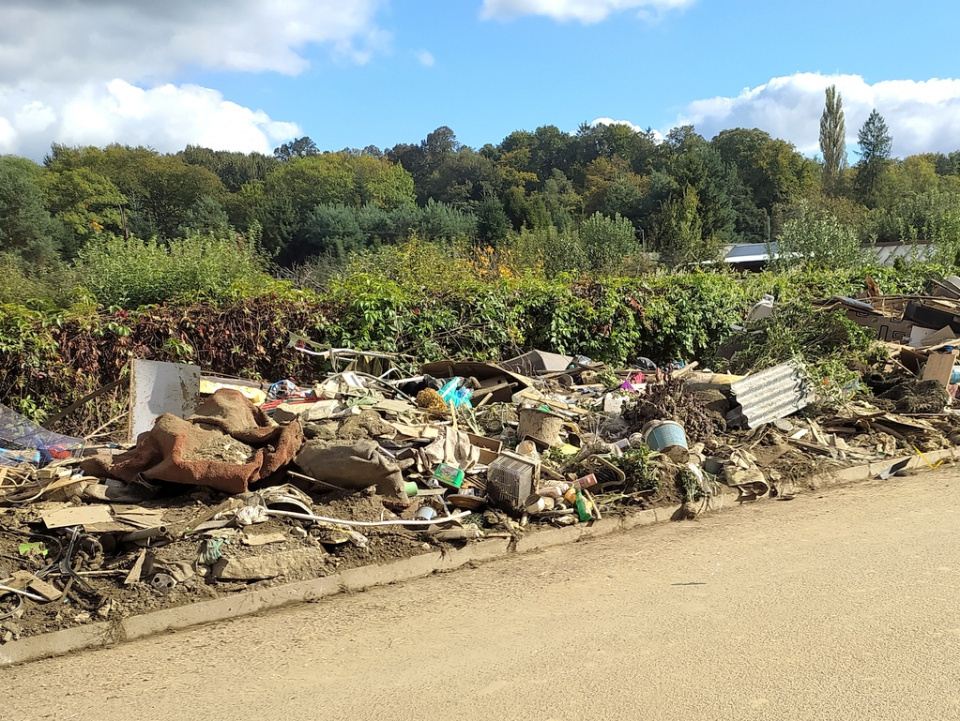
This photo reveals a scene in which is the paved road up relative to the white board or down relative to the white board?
down

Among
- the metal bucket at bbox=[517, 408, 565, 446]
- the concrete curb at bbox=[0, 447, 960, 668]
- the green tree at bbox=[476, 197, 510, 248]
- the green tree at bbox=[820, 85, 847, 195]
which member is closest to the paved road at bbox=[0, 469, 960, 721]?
the concrete curb at bbox=[0, 447, 960, 668]

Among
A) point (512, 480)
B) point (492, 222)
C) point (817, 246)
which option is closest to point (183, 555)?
point (512, 480)

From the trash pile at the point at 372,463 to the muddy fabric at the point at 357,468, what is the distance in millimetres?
16

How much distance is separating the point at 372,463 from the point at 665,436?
3.19 meters

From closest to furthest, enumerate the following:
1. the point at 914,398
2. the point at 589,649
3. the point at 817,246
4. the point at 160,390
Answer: the point at 589,649
the point at 160,390
the point at 914,398
the point at 817,246

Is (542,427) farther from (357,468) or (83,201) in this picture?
(83,201)

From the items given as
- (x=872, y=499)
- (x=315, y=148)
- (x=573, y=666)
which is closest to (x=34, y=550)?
(x=573, y=666)

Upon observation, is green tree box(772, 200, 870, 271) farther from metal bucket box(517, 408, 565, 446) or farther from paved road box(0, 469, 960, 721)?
paved road box(0, 469, 960, 721)

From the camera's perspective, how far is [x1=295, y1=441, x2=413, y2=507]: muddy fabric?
604 centimetres

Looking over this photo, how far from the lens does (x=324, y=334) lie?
1078 cm

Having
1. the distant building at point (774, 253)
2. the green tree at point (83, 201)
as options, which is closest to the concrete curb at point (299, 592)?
the distant building at point (774, 253)

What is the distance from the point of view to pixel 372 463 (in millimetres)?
6008

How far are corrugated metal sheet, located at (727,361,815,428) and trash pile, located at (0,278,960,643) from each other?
0.02 metres

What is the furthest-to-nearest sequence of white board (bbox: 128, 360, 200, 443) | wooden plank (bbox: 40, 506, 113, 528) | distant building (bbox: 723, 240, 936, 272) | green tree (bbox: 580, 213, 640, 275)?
green tree (bbox: 580, 213, 640, 275), distant building (bbox: 723, 240, 936, 272), white board (bbox: 128, 360, 200, 443), wooden plank (bbox: 40, 506, 113, 528)
